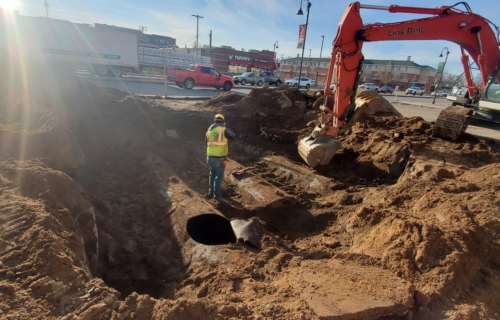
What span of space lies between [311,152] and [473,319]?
4.21 m

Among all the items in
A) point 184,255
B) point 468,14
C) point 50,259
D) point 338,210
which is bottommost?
point 184,255

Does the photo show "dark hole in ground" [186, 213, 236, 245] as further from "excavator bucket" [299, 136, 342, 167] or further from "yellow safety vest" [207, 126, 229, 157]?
"excavator bucket" [299, 136, 342, 167]

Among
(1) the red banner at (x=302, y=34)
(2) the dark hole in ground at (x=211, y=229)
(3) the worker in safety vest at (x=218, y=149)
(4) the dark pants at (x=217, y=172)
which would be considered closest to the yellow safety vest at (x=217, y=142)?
(3) the worker in safety vest at (x=218, y=149)

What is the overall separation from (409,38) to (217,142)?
5001 millimetres

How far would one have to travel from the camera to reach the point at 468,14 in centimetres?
679

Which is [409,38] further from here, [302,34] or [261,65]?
[261,65]

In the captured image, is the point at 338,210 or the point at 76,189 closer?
the point at 76,189

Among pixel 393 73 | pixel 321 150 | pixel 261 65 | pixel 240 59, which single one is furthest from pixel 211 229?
pixel 393 73

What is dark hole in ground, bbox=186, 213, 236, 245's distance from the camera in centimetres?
459

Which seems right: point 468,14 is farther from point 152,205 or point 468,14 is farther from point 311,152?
point 152,205

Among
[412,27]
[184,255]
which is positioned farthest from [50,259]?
[412,27]

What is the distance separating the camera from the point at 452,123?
7.02 m

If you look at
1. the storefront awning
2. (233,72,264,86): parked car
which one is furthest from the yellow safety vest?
the storefront awning

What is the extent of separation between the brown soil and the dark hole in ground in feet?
0.64
